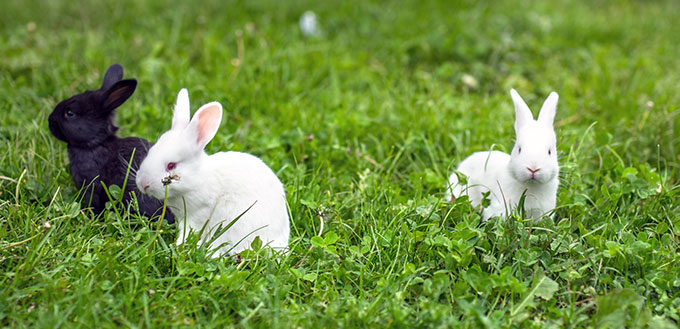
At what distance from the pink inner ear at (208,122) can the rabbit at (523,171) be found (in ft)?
4.23

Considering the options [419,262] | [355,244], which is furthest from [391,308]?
[355,244]

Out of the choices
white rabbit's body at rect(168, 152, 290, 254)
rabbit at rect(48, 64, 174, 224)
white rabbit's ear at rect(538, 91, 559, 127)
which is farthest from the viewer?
rabbit at rect(48, 64, 174, 224)

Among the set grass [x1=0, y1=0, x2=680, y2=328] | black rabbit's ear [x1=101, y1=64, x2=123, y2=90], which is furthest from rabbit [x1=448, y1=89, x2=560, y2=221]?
black rabbit's ear [x1=101, y1=64, x2=123, y2=90]

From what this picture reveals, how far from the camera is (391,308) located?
248 centimetres

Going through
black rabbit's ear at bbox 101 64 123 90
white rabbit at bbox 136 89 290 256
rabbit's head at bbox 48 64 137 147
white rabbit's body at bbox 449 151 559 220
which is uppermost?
black rabbit's ear at bbox 101 64 123 90

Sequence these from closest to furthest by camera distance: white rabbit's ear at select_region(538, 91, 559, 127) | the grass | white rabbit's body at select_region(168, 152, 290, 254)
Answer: the grass < white rabbit's body at select_region(168, 152, 290, 254) < white rabbit's ear at select_region(538, 91, 559, 127)

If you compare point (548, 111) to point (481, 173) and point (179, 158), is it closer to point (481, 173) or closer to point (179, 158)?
point (481, 173)

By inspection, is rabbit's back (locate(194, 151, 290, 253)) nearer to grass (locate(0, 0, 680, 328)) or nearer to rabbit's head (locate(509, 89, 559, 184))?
grass (locate(0, 0, 680, 328))

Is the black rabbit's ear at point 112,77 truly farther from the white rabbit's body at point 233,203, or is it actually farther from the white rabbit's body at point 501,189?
the white rabbit's body at point 501,189

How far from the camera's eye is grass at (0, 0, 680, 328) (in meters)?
2.54

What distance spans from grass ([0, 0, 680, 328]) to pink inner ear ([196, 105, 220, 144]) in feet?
1.65

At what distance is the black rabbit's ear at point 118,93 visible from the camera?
10.5 ft

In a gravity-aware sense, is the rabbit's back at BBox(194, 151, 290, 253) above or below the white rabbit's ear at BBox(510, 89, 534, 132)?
below

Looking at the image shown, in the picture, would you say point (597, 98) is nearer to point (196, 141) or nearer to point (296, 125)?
point (296, 125)
